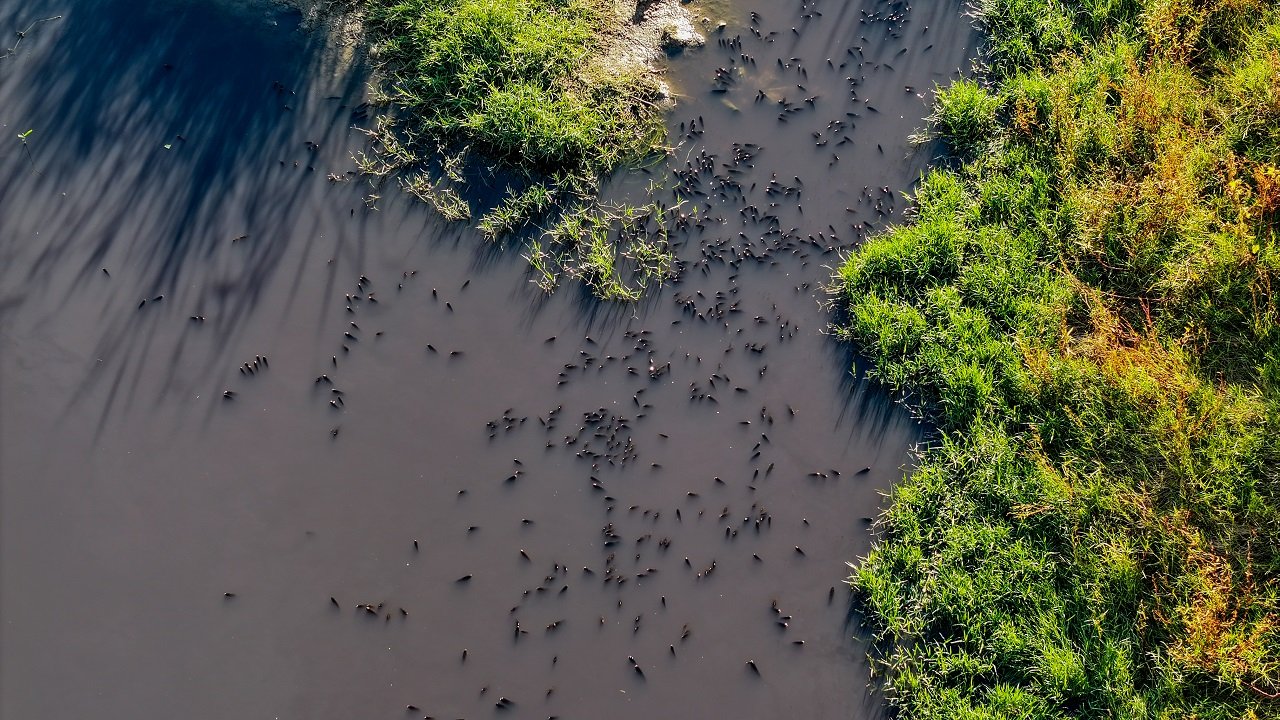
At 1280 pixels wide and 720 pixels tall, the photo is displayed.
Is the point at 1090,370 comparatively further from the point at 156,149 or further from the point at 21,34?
the point at 21,34

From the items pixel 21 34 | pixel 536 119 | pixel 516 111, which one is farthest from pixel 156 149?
pixel 536 119

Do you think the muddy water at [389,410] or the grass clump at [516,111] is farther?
the grass clump at [516,111]

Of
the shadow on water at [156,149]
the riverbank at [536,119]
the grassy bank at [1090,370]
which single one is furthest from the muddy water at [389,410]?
the grassy bank at [1090,370]

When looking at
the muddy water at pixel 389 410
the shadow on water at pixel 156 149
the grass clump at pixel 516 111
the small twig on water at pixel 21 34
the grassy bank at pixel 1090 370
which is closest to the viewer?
the grassy bank at pixel 1090 370

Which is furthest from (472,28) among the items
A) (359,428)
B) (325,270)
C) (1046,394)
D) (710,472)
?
(1046,394)

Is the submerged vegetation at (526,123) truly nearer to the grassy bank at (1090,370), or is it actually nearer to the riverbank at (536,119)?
the riverbank at (536,119)

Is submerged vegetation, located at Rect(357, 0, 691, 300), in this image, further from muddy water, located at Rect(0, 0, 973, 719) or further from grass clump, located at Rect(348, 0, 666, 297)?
muddy water, located at Rect(0, 0, 973, 719)

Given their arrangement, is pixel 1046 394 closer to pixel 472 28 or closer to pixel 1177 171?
pixel 1177 171
